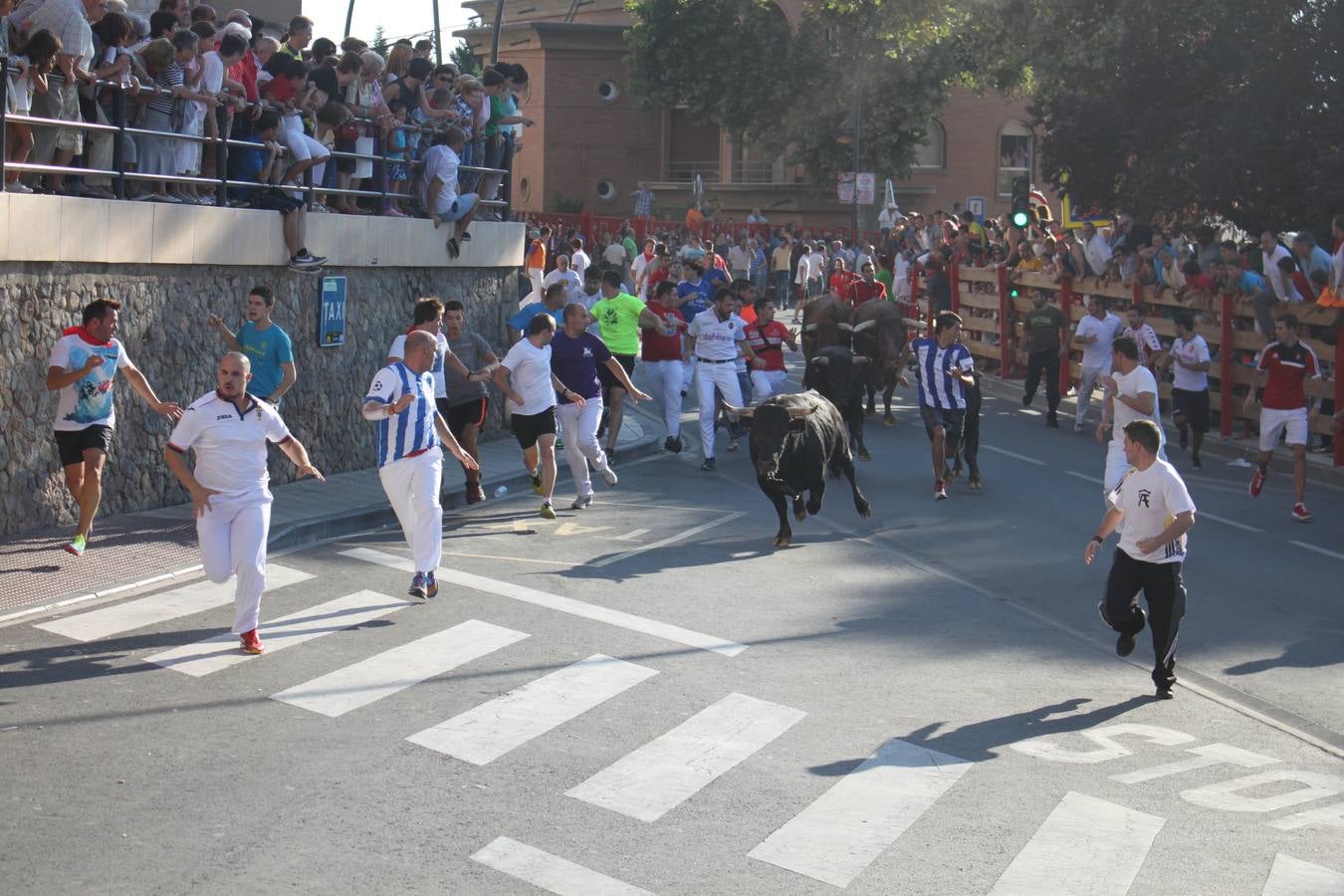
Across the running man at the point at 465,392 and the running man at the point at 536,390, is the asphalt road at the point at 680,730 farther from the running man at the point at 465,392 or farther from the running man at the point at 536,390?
the running man at the point at 465,392

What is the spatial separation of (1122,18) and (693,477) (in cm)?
1531

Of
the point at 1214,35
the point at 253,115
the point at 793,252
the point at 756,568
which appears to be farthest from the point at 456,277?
the point at 793,252

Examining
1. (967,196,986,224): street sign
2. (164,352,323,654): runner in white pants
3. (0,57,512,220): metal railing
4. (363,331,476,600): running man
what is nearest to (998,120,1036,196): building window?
(967,196,986,224): street sign

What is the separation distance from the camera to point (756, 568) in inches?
537

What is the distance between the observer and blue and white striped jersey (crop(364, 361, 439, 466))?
11648 mm

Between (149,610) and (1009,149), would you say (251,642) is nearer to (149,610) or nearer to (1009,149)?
(149,610)

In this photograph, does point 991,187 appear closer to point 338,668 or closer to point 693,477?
point 693,477

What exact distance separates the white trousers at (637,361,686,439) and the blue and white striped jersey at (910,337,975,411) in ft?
11.9

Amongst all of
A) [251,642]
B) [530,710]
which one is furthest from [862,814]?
[251,642]

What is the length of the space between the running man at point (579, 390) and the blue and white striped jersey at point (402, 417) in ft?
13.6

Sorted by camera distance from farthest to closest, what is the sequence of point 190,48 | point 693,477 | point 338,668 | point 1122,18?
point 1122,18 < point 693,477 < point 190,48 < point 338,668

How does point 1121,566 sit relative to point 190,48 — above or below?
below

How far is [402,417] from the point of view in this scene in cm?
1170

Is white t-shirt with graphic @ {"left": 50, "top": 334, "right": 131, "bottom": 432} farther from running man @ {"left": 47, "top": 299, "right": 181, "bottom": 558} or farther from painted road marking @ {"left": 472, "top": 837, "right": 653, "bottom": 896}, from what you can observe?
painted road marking @ {"left": 472, "top": 837, "right": 653, "bottom": 896}
